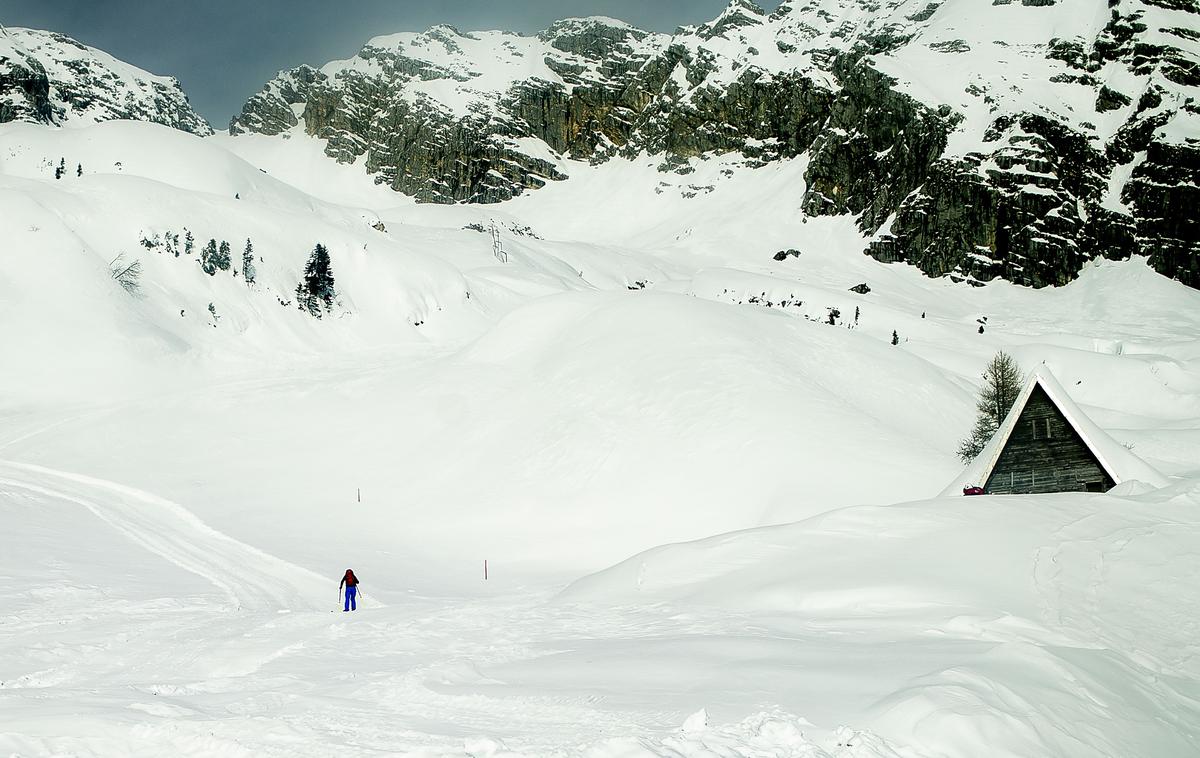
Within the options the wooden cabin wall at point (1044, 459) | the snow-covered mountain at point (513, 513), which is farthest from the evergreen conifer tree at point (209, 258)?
the wooden cabin wall at point (1044, 459)

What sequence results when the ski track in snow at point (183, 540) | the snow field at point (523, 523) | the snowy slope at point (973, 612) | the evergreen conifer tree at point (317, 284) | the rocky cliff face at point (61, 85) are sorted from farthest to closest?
the rocky cliff face at point (61, 85) → the evergreen conifer tree at point (317, 284) → the ski track in snow at point (183, 540) → the snow field at point (523, 523) → the snowy slope at point (973, 612)

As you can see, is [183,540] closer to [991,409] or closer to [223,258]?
[991,409]

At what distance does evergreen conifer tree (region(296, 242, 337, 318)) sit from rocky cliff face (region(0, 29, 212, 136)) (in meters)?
109

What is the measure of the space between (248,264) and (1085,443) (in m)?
54.1

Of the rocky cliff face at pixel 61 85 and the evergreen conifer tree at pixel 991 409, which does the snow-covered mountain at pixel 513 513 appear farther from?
the rocky cliff face at pixel 61 85

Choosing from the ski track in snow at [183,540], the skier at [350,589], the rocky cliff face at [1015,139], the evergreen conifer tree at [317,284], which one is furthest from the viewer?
the rocky cliff face at [1015,139]

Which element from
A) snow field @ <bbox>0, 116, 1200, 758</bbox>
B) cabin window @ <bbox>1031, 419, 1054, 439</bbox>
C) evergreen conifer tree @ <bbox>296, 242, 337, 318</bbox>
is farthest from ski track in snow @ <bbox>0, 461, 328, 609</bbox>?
evergreen conifer tree @ <bbox>296, 242, 337, 318</bbox>

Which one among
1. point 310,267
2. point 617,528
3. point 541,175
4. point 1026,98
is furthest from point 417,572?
point 541,175

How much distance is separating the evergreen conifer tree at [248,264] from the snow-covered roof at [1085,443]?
5050 cm

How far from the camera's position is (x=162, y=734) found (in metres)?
7.02

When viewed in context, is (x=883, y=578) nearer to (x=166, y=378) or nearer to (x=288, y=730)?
(x=288, y=730)

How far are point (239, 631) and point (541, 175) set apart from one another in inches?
7600

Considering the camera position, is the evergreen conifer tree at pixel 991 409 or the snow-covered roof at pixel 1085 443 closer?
the snow-covered roof at pixel 1085 443

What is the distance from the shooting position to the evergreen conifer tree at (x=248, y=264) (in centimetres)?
5706
